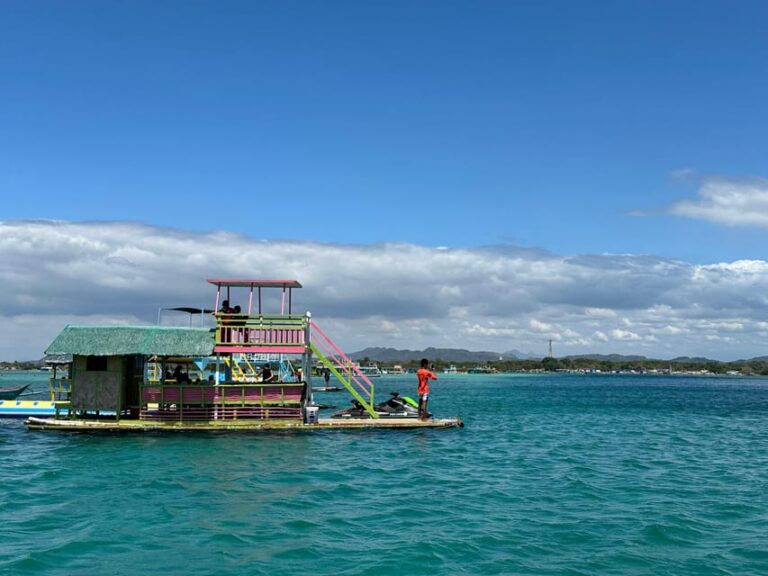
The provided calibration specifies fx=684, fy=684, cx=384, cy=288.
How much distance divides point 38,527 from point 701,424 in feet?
133

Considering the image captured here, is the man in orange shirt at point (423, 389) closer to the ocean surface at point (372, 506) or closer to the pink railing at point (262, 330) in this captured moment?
the ocean surface at point (372, 506)

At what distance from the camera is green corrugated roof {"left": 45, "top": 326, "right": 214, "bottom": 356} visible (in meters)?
30.2

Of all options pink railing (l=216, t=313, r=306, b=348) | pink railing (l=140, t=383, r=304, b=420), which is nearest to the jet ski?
pink railing (l=140, t=383, r=304, b=420)

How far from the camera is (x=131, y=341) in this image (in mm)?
30391

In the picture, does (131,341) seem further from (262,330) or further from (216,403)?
(262,330)

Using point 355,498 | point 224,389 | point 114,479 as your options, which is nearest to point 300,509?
point 355,498

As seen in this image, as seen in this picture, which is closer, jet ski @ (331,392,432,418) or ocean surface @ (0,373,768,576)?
ocean surface @ (0,373,768,576)

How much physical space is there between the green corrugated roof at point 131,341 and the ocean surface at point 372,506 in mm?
3750

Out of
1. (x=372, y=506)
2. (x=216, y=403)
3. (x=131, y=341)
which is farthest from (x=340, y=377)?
(x=372, y=506)

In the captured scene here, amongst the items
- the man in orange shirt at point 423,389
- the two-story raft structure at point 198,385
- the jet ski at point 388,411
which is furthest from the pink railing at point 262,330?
the man in orange shirt at point 423,389

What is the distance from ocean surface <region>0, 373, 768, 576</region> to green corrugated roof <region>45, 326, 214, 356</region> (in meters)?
3.75

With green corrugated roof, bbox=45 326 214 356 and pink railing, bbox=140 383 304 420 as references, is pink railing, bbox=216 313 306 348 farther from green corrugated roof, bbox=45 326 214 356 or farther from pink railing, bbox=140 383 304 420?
pink railing, bbox=140 383 304 420

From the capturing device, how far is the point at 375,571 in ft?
40.6

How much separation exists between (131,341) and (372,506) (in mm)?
17170
